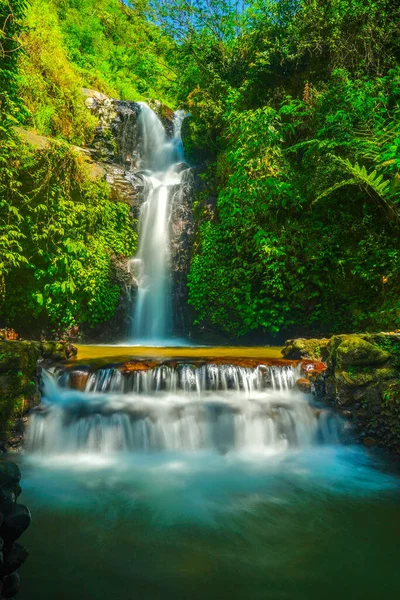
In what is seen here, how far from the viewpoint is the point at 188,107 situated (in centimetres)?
1194

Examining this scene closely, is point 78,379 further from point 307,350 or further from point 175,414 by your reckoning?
point 307,350

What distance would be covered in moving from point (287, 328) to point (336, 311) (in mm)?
1231

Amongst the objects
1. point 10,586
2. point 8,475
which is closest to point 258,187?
point 8,475

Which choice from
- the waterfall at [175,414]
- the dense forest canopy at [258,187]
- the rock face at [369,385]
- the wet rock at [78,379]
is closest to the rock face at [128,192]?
the dense forest canopy at [258,187]

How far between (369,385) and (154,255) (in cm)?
750

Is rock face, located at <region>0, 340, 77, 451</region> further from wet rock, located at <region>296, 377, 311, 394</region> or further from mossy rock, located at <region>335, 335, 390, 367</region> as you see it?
mossy rock, located at <region>335, 335, 390, 367</region>

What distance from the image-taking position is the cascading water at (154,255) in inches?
397

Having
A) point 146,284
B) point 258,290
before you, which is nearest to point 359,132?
point 258,290

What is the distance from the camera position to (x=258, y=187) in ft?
28.0

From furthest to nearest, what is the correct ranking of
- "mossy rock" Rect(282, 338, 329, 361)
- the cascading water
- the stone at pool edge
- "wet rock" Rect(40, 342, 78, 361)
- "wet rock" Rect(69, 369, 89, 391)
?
the cascading water → "mossy rock" Rect(282, 338, 329, 361) → "wet rock" Rect(40, 342, 78, 361) → "wet rock" Rect(69, 369, 89, 391) → the stone at pool edge

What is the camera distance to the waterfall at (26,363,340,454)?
4.55 metres

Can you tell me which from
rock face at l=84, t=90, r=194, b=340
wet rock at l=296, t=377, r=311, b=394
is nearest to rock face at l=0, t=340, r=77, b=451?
wet rock at l=296, t=377, r=311, b=394

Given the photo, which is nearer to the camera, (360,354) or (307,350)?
(360,354)

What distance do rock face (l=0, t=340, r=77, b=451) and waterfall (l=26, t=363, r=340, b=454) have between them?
0.18m
